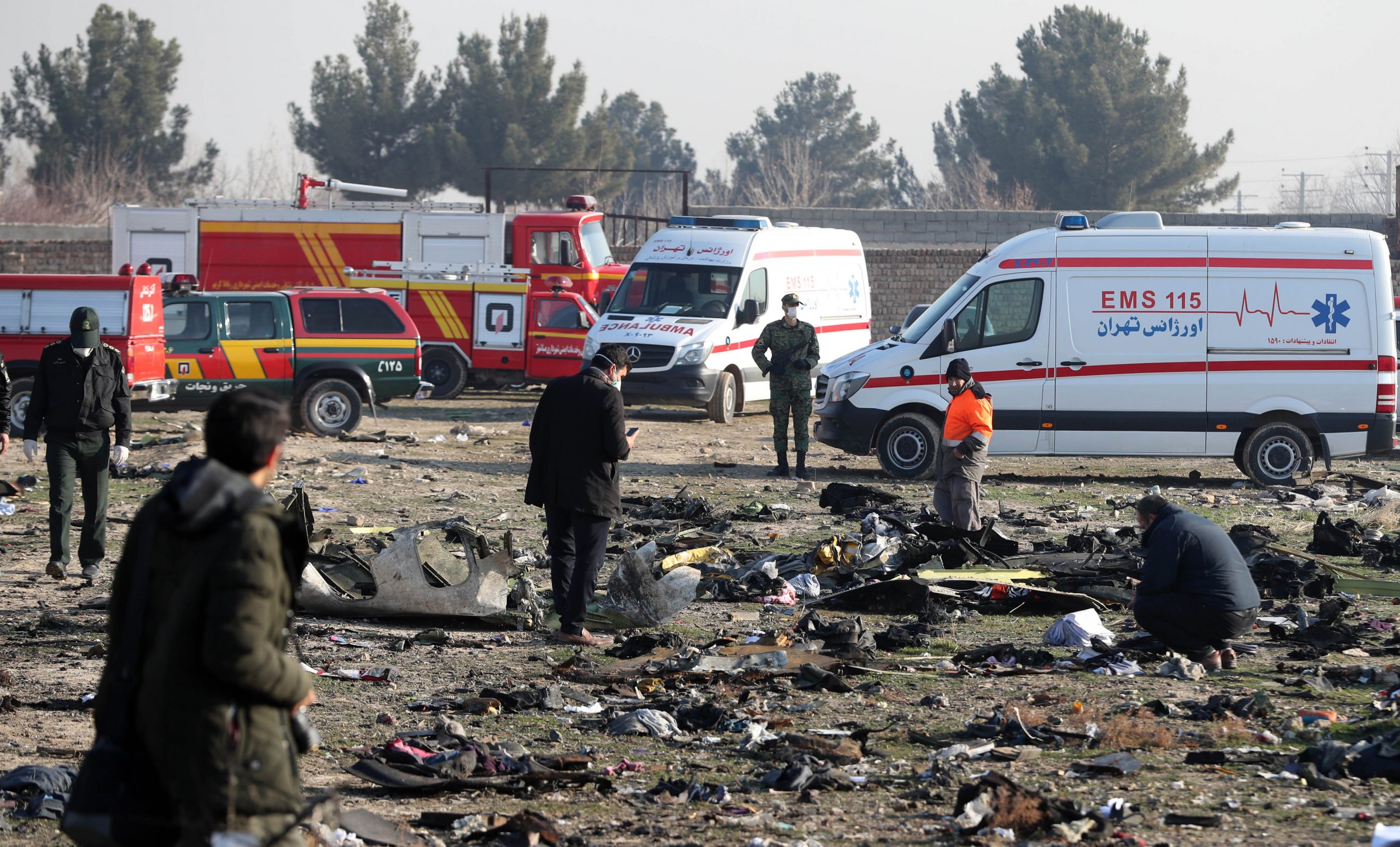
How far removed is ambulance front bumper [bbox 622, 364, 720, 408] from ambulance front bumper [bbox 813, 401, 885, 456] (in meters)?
3.99

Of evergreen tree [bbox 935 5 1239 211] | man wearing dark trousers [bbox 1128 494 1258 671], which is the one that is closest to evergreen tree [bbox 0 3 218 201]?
evergreen tree [bbox 935 5 1239 211]

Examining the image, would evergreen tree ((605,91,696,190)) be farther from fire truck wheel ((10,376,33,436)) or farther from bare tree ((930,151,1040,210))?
fire truck wheel ((10,376,33,436))

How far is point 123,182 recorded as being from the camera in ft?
189

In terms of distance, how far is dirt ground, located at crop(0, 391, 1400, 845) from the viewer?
539 cm

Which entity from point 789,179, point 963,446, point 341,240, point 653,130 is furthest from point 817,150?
point 963,446

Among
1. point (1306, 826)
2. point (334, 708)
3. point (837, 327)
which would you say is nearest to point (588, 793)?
point (334, 708)

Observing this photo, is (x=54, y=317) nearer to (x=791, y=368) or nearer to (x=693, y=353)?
(x=693, y=353)

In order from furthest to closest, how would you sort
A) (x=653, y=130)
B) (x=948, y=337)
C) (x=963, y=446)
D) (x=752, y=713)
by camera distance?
(x=653, y=130) → (x=948, y=337) → (x=963, y=446) → (x=752, y=713)

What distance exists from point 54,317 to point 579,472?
1193 centimetres

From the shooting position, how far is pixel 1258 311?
14.9 m

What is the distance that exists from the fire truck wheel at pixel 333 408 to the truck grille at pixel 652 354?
3742mm

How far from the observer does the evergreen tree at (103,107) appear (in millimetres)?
55688

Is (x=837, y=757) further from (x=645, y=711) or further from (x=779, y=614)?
(x=779, y=614)

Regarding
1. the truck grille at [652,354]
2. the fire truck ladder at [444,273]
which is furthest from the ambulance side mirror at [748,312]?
the fire truck ladder at [444,273]
